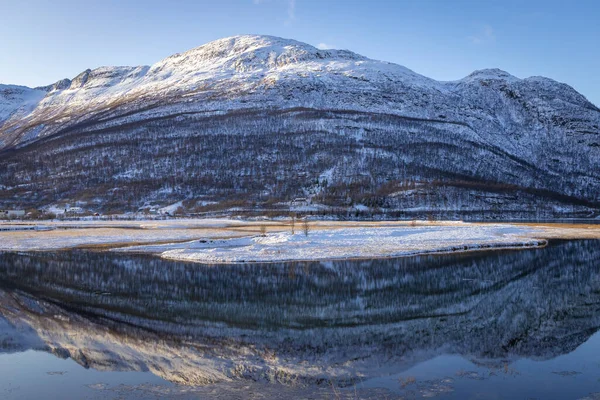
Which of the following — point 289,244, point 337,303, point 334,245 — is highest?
point 289,244

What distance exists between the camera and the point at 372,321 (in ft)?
83.1

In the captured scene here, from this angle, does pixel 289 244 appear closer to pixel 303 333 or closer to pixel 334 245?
pixel 334 245

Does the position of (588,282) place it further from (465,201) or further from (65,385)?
(465,201)

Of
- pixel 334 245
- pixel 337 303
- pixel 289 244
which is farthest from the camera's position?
pixel 334 245

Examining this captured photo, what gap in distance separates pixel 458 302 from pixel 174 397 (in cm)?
1934

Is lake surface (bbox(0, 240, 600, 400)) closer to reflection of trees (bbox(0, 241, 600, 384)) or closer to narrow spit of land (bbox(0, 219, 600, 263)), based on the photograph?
reflection of trees (bbox(0, 241, 600, 384))

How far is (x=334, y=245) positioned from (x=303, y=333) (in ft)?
111

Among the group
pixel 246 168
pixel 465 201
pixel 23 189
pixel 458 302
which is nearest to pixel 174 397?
pixel 458 302

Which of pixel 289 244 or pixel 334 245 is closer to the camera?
pixel 289 244

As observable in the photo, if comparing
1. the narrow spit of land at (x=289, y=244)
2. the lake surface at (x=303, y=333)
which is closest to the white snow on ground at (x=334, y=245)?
the narrow spit of land at (x=289, y=244)

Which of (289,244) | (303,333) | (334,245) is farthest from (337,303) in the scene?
(334,245)

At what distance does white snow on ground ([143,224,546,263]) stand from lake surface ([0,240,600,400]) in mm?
6347

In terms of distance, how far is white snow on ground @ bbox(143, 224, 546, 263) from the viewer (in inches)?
1946

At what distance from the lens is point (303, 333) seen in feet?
76.3
